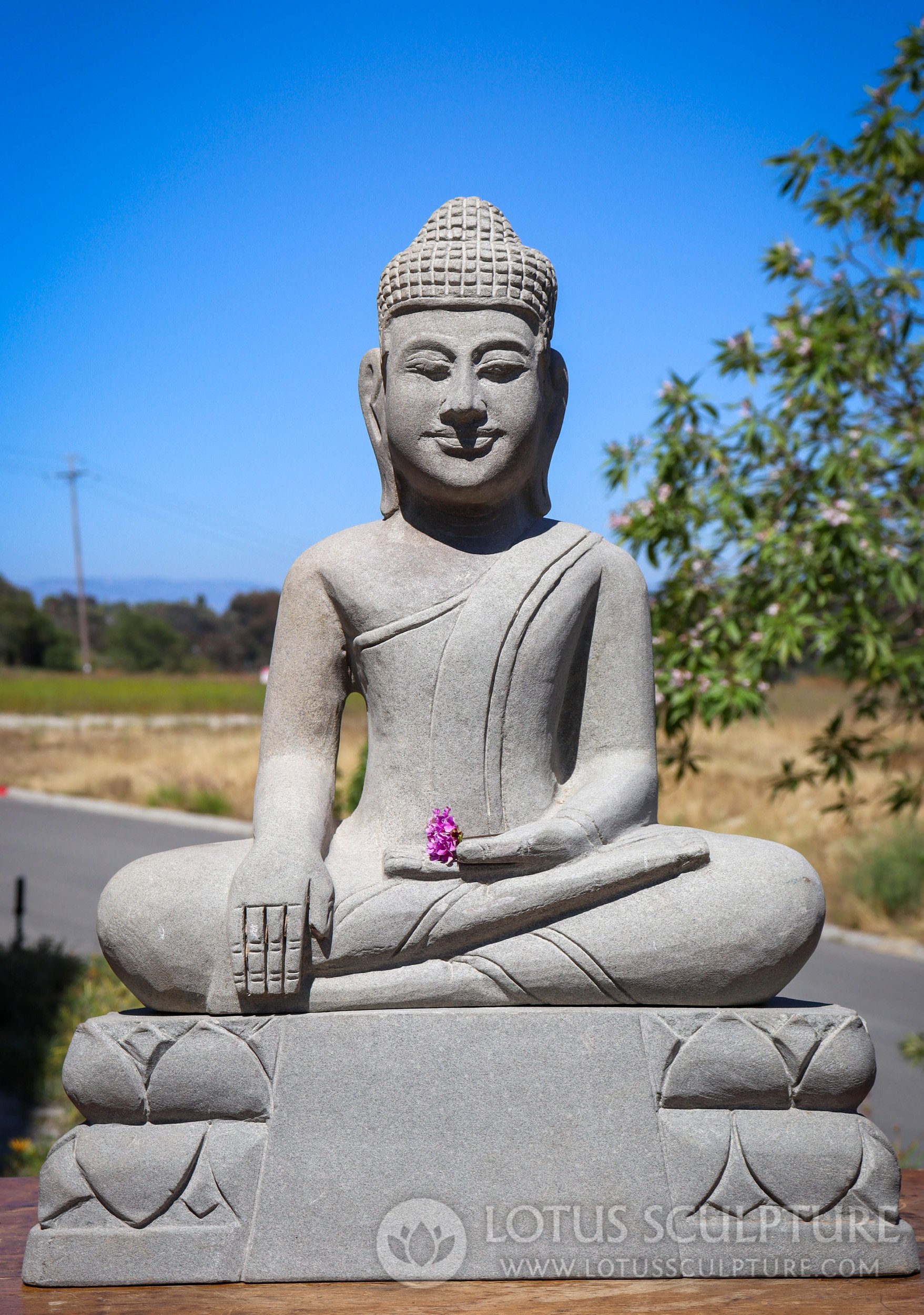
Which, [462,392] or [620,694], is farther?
[620,694]

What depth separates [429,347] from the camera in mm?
3031

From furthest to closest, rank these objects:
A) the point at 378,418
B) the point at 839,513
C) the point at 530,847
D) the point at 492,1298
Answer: the point at 839,513 → the point at 378,418 → the point at 530,847 → the point at 492,1298

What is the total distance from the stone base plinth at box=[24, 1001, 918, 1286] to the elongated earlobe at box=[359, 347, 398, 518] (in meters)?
1.40

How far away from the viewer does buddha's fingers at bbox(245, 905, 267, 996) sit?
8.73ft

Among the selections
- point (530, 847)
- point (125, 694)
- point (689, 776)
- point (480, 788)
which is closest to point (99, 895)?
point (480, 788)

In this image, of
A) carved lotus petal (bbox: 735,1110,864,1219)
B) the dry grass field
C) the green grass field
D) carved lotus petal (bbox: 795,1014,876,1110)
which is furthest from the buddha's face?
the green grass field

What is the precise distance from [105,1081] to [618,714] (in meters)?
1.54

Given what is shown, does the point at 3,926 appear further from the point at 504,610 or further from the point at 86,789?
the point at 504,610

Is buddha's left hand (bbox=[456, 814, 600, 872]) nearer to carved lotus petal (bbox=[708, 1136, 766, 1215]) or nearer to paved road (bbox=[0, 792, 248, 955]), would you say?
carved lotus petal (bbox=[708, 1136, 766, 1215])

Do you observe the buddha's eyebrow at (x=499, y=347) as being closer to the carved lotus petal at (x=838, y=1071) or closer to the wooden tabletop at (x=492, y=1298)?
the carved lotus petal at (x=838, y=1071)

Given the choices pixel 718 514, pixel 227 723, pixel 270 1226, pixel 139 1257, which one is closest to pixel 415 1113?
pixel 270 1226

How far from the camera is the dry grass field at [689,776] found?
10297 millimetres

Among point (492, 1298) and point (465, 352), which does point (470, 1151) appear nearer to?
point (492, 1298)

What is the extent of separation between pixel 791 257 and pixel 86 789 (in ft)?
46.1
